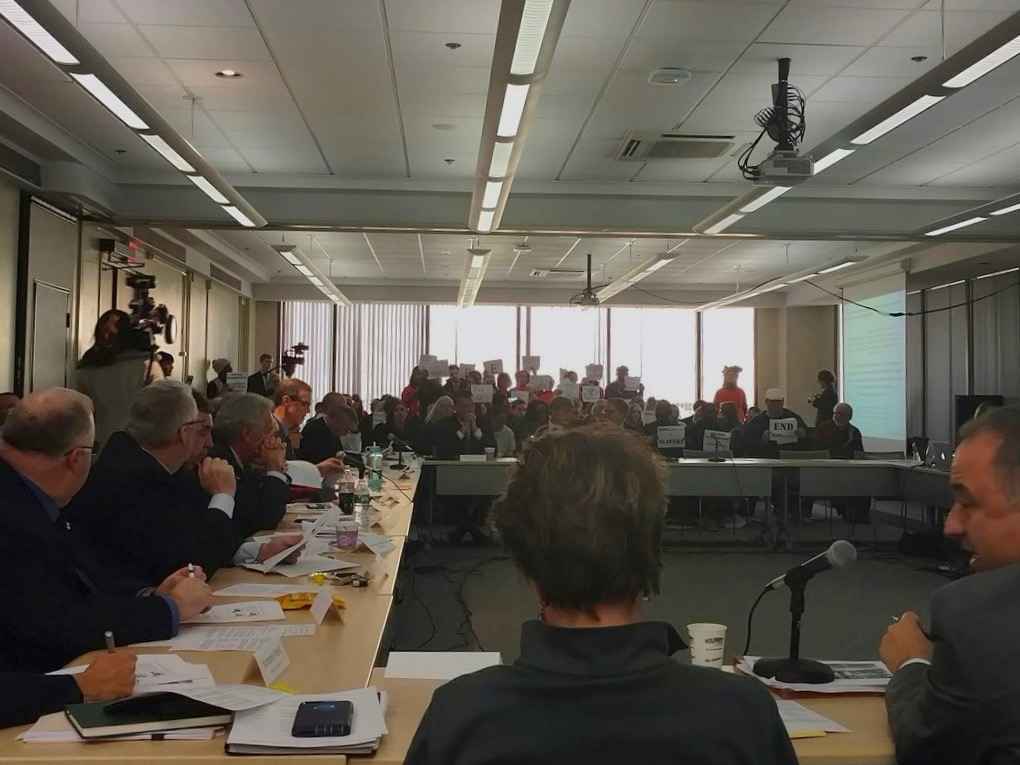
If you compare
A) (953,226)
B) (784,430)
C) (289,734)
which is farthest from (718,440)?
(289,734)

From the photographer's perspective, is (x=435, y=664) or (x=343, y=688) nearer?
(x=343, y=688)

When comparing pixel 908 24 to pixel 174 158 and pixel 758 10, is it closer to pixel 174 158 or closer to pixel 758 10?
pixel 758 10

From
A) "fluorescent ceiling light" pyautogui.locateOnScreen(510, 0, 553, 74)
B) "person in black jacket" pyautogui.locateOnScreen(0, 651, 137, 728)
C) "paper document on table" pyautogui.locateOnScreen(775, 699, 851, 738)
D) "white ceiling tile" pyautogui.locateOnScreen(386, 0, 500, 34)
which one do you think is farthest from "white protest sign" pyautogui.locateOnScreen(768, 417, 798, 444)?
"person in black jacket" pyautogui.locateOnScreen(0, 651, 137, 728)

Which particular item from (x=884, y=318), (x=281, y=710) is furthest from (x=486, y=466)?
(x=884, y=318)

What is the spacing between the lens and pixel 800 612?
211 centimetres

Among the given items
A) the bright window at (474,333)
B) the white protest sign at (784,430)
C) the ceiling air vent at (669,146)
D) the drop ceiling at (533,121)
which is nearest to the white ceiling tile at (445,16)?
the drop ceiling at (533,121)

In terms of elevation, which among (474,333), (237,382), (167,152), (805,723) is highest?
(167,152)

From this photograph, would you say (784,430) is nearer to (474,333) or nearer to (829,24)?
(829,24)

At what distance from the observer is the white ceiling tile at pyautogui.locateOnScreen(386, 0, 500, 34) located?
4.89 m

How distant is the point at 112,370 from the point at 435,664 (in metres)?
7.18

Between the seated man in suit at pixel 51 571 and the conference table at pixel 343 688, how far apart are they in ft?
0.26

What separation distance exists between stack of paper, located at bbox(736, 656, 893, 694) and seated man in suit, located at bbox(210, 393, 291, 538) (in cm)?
240

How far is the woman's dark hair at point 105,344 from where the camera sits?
8359mm

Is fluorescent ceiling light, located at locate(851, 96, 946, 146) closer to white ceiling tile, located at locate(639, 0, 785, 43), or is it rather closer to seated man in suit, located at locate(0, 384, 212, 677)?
white ceiling tile, located at locate(639, 0, 785, 43)
